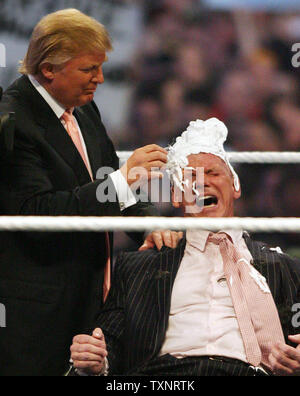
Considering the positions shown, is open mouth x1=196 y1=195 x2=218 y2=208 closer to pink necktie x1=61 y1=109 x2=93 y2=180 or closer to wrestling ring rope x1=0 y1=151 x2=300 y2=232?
pink necktie x1=61 y1=109 x2=93 y2=180

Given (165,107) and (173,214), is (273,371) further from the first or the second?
(165,107)

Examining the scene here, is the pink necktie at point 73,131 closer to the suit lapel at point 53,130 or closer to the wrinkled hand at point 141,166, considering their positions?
the suit lapel at point 53,130

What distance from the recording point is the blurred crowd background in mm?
2498

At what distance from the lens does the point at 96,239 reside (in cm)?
157

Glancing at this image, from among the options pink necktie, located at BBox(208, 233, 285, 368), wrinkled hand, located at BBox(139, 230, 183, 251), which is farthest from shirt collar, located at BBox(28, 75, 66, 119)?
pink necktie, located at BBox(208, 233, 285, 368)

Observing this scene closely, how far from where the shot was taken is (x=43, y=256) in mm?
1513

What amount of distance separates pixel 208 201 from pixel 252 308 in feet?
0.81

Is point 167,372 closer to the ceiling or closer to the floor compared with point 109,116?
closer to the floor

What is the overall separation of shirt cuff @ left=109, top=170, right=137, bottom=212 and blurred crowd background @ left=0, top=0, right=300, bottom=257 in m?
0.97

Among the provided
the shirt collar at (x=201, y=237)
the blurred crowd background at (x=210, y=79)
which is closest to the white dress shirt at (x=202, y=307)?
the shirt collar at (x=201, y=237)

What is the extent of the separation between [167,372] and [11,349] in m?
0.33

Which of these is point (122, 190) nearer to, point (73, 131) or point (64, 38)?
point (73, 131)

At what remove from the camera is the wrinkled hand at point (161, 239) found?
1.61 meters
